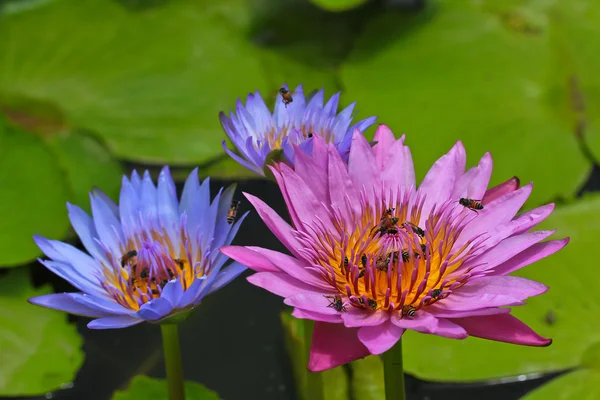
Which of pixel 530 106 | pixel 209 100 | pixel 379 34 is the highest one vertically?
pixel 379 34

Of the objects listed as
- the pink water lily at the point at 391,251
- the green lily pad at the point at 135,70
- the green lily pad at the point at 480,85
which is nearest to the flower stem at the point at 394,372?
the pink water lily at the point at 391,251

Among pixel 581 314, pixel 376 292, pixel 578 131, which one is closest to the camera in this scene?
pixel 376 292

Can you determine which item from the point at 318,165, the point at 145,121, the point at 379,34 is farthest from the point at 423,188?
the point at 379,34

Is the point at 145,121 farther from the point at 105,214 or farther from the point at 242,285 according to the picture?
the point at 105,214

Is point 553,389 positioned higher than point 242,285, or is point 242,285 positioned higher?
point 242,285

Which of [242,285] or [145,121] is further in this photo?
[145,121]

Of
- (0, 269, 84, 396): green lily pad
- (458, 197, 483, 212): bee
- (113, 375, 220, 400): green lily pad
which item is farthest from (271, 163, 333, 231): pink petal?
(0, 269, 84, 396): green lily pad

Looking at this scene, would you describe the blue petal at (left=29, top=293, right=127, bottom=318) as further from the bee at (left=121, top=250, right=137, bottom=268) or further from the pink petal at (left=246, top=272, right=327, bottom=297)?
the pink petal at (left=246, top=272, right=327, bottom=297)
